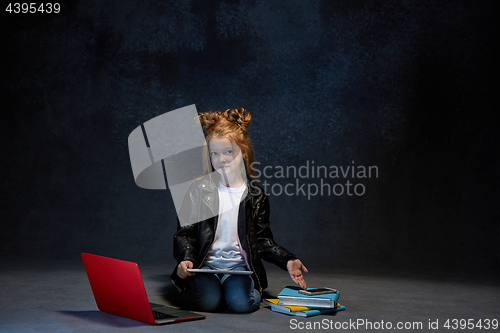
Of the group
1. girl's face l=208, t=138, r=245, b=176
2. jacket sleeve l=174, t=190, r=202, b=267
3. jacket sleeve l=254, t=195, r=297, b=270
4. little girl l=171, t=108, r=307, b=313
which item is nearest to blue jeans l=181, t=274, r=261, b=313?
little girl l=171, t=108, r=307, b=313

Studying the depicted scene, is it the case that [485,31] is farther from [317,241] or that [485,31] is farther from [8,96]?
[8,96]

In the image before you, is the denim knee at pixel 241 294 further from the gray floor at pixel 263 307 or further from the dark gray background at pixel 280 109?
the dark gray background at pixel 280 109

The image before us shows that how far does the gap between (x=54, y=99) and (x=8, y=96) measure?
0.39 m

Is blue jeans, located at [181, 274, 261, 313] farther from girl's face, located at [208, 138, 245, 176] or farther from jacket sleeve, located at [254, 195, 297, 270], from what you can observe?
girl's face, located at [208, 138, 245, 176]

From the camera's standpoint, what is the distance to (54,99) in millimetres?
4379

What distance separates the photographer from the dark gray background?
421cm

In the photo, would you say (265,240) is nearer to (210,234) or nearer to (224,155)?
(210,234)

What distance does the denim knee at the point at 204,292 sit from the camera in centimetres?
241

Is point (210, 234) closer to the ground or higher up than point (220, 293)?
higher up

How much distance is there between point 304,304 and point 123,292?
82 cm

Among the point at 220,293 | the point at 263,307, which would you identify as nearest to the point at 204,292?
the point at 220,293

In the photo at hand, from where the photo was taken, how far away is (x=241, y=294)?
240 cm

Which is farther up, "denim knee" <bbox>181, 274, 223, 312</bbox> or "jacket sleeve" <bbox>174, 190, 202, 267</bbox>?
"jacket sleeve" <bbox>174, 190, 202, 267</bbox>

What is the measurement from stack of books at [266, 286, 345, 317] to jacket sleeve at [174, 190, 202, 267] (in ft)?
1.48
